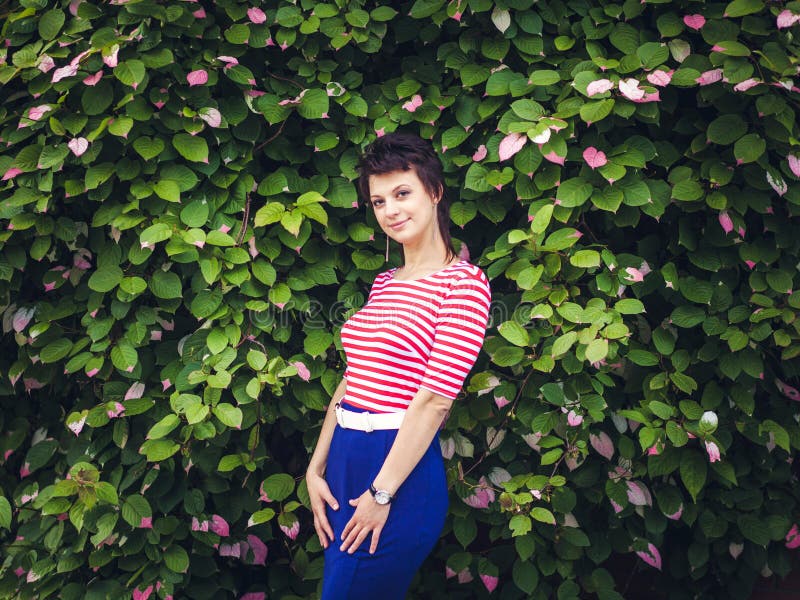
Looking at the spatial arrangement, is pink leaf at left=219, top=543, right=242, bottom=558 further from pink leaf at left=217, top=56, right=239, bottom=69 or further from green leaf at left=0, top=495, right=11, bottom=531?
pink leaf at left=217, top=56, right=239, bottom=69

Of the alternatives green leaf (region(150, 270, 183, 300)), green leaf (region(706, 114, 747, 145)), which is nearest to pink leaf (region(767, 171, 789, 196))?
green leaf (region(706, 114, 747, 145))

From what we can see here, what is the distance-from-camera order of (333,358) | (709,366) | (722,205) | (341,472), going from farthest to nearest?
(333,358)
(709,366)
(722,205)
(341,472)

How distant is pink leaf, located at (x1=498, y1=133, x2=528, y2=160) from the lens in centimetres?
193

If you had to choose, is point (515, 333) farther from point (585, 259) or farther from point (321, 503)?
point (321, 503)

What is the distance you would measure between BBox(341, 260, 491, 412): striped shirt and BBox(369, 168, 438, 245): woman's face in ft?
0.45

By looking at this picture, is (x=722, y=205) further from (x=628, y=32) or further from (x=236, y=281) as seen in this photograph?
(x=236, y=281)

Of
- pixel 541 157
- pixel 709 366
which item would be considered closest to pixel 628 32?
pixel 541 157

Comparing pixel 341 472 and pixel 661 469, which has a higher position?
pixel 341 472

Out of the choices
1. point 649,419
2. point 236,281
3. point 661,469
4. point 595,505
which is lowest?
point 595,505

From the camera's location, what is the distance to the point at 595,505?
2234 mm

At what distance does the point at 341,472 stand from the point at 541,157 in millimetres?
1026

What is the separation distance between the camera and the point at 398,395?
1.69 m

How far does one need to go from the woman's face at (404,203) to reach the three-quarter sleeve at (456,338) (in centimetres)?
22

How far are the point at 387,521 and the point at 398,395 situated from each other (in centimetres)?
29
